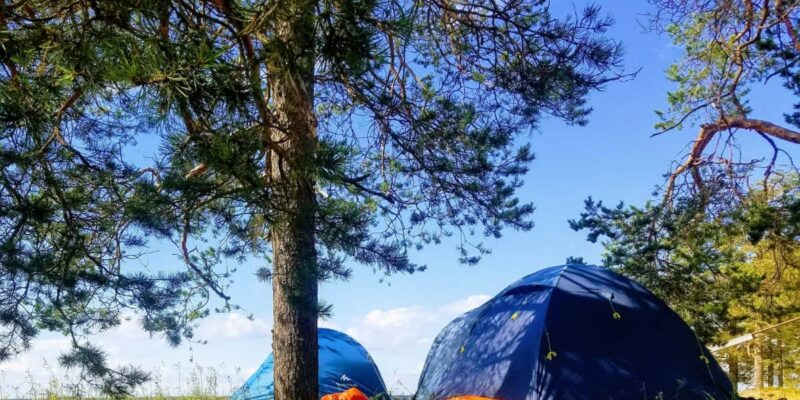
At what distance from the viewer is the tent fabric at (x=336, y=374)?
281 inches

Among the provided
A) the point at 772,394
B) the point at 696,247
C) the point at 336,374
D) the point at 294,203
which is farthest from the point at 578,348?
the point at 772,394

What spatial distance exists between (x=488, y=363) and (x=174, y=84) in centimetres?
370

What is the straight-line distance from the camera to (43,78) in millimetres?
4410

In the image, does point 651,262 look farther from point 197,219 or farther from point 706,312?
point 197,219

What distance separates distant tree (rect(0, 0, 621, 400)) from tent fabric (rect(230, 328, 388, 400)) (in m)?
1.53

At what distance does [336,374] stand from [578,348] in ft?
9.26

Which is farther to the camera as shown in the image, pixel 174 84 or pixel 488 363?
pixel 488 363

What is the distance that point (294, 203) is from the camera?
452 cm

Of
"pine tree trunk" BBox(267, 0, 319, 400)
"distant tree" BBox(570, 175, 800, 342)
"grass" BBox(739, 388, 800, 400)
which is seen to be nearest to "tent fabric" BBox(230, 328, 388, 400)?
"pine tree trunk" BBox(267, 0, 319, 400)

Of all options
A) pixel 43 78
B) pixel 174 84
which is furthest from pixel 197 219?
pixel 174 84

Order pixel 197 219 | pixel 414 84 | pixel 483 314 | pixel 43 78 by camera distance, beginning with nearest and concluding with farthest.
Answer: pixel 43 78 → pixel 197 219 → pixel 483 314 → pixel 414 84

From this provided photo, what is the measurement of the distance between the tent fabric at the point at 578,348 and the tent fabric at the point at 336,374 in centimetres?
114

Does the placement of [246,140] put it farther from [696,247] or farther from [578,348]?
[696,247]

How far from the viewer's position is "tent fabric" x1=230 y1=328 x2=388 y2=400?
714cm
